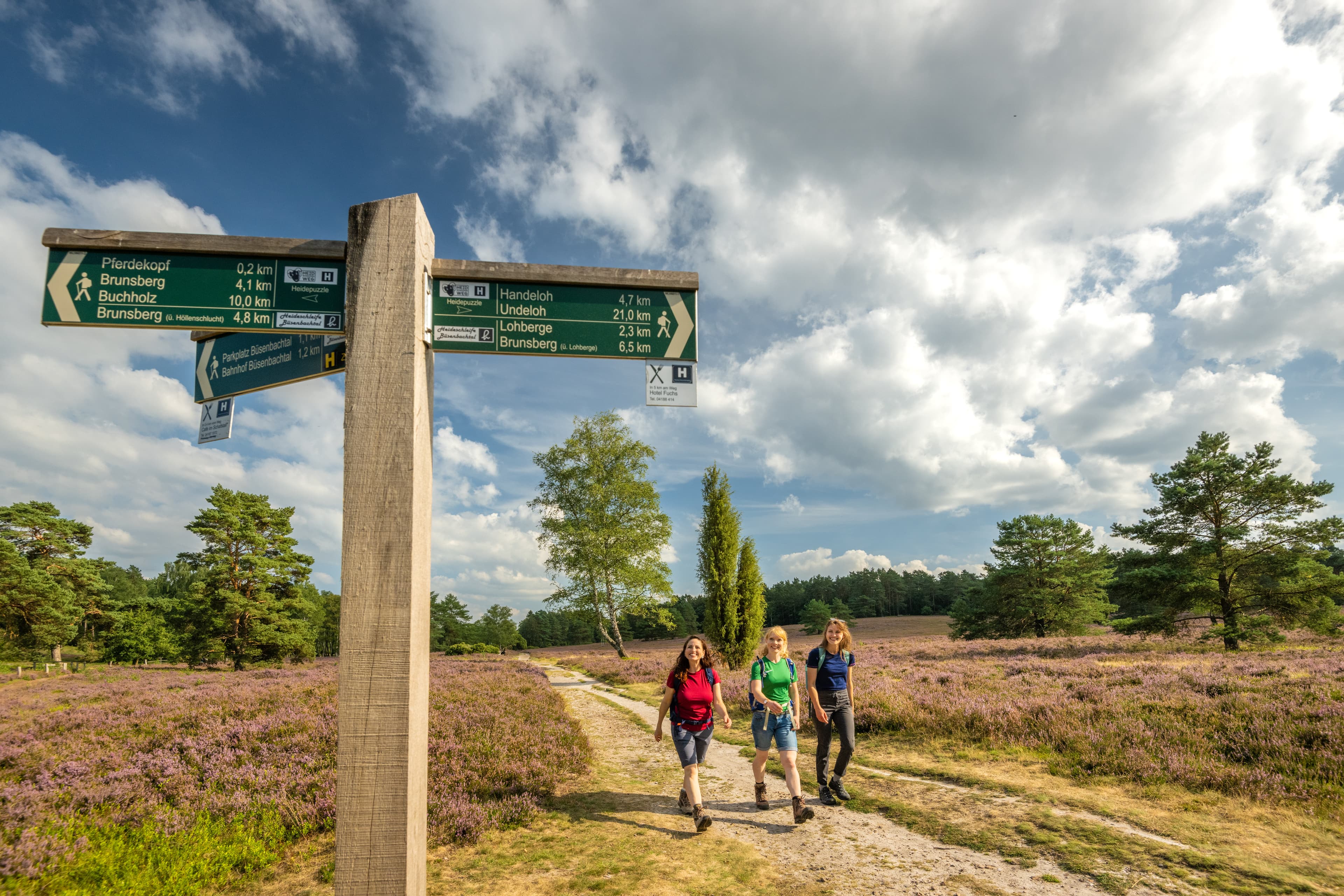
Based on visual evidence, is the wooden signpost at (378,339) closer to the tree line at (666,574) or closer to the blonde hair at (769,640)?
the blonde hair at (769,640)

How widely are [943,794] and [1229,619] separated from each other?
24.1m

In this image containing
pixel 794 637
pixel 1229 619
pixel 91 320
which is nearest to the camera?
pixel 91 320

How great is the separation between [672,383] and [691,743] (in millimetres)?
4120

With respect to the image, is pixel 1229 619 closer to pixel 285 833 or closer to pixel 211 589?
pixel 285 833

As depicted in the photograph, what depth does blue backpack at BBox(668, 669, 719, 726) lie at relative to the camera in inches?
233

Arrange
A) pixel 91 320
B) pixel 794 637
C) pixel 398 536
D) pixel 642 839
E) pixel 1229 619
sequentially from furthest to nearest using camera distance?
pixel 794 637 < pixel 1229 619 < pixel 642 839 < pixel 91 320 < pixel 398 536

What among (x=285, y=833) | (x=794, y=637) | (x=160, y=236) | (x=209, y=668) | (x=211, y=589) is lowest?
(x=794, y=637)

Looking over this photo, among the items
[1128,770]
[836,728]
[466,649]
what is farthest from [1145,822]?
[466,649]

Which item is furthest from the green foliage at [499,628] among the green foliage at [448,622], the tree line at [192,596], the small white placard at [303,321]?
the small white placard at [303,321]

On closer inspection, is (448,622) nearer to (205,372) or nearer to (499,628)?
(499,628)

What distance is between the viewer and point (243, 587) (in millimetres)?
28625

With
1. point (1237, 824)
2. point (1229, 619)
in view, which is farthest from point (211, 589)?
point (1229, 619)

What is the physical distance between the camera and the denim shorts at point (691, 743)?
5.83 m

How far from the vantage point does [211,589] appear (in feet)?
92.1
